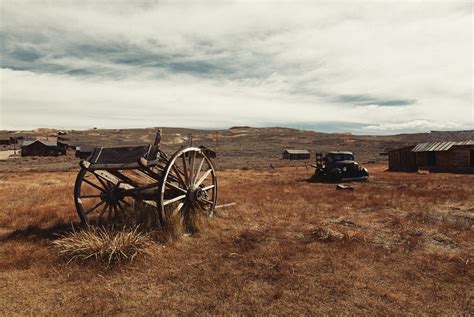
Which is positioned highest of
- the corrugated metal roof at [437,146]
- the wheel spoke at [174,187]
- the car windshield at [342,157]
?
the corrugated metal roof at [437,146]

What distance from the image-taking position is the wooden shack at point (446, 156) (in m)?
26.8

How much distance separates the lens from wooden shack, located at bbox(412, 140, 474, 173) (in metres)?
26.8

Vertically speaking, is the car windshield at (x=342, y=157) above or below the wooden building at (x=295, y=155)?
above

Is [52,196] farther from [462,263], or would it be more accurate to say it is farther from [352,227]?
[462,263]

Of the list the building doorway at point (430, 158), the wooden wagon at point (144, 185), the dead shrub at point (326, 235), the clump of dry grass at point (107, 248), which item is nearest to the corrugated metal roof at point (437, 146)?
the building doorway at point (430, 158)

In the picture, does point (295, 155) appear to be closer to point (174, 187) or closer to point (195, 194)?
point (195, 194)

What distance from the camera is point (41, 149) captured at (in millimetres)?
64750

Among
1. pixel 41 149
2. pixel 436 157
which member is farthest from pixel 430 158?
pixel 41 149

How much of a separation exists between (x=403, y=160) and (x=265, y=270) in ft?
97.8

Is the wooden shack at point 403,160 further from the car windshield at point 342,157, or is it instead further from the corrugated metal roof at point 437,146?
the car windshield at point 342,157

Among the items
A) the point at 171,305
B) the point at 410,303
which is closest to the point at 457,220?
the point at 410,303

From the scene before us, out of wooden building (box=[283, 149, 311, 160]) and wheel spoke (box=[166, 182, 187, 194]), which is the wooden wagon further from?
wooden building (box=[283, 149, 311, 160])

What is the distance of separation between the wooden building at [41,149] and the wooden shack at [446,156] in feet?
216

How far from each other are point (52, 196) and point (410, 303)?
47.8 feet
